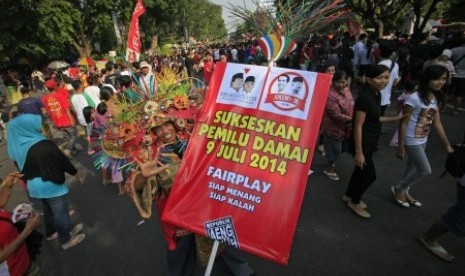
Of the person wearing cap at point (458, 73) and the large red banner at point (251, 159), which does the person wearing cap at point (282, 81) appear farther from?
the person wearing cap at point (458, 73)

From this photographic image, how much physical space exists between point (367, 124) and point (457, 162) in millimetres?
850

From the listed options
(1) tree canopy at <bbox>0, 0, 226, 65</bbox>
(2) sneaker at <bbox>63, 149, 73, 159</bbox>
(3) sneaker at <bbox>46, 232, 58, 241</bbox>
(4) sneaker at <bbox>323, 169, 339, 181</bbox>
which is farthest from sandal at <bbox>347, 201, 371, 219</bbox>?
(1) tree canopy at <bbox>0, 0, 226, 65</bbox>

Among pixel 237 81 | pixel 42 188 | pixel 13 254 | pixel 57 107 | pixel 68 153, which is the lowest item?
pixel 68 153

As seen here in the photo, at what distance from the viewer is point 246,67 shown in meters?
1.96

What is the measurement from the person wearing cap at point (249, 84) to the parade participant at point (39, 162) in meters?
2.21

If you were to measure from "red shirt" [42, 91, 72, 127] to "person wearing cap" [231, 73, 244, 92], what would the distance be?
5.44 meters

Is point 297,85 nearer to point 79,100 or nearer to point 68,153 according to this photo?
point 79,100

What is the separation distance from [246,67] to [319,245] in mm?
2214

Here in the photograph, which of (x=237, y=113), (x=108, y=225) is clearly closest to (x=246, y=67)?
(x=237, y=113)

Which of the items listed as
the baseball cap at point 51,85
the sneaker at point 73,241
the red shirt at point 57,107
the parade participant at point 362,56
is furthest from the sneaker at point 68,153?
the parade participant at point 362,56

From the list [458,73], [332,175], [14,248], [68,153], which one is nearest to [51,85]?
[68,153]

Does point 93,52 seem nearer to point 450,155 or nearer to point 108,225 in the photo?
point 108,225

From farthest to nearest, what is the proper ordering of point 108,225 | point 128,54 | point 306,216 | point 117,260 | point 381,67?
point 128,54, point 108,225, point 306,216, point 117,260, point 381,67

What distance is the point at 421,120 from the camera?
330 cm
